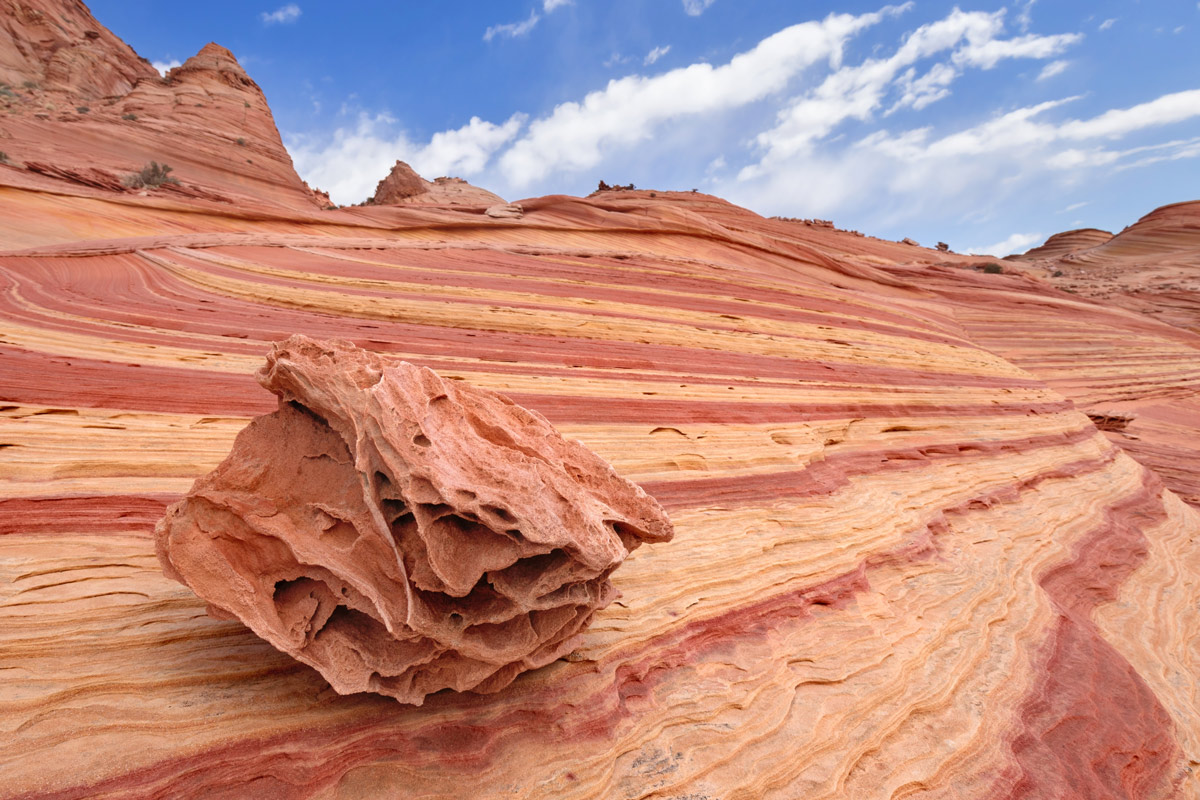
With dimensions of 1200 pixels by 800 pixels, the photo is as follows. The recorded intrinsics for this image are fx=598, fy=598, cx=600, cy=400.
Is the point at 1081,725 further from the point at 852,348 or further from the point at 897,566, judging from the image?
the point at 852,348

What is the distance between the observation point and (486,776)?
254 cm

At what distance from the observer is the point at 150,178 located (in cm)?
1734

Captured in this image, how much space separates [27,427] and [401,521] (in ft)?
12.2

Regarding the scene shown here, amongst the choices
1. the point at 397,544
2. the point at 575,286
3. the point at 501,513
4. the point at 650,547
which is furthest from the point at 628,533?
the point at 575,286

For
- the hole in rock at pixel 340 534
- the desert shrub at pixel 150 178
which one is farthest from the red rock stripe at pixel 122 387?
the desert shrub at pixel 150 178

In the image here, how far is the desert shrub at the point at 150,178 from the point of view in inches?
667

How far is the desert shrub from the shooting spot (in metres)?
16.9

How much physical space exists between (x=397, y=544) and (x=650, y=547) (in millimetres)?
2366

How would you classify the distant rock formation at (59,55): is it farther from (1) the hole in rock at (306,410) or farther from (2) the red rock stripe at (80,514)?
(1) the hole in rock at (306,410)

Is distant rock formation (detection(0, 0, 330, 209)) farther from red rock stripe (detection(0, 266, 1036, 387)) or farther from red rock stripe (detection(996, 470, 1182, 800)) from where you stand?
red rock stripe (detection(996, 470, 1182, 800))

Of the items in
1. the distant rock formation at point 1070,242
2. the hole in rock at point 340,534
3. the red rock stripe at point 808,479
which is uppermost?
the distant rock formation at point 1070,242

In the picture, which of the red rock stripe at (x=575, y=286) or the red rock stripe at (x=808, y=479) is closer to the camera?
the red rock stripe at (x=808, y=479)

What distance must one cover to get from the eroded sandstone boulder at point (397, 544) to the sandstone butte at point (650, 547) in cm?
32

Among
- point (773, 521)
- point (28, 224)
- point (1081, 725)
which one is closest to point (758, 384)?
point (773, 521)
